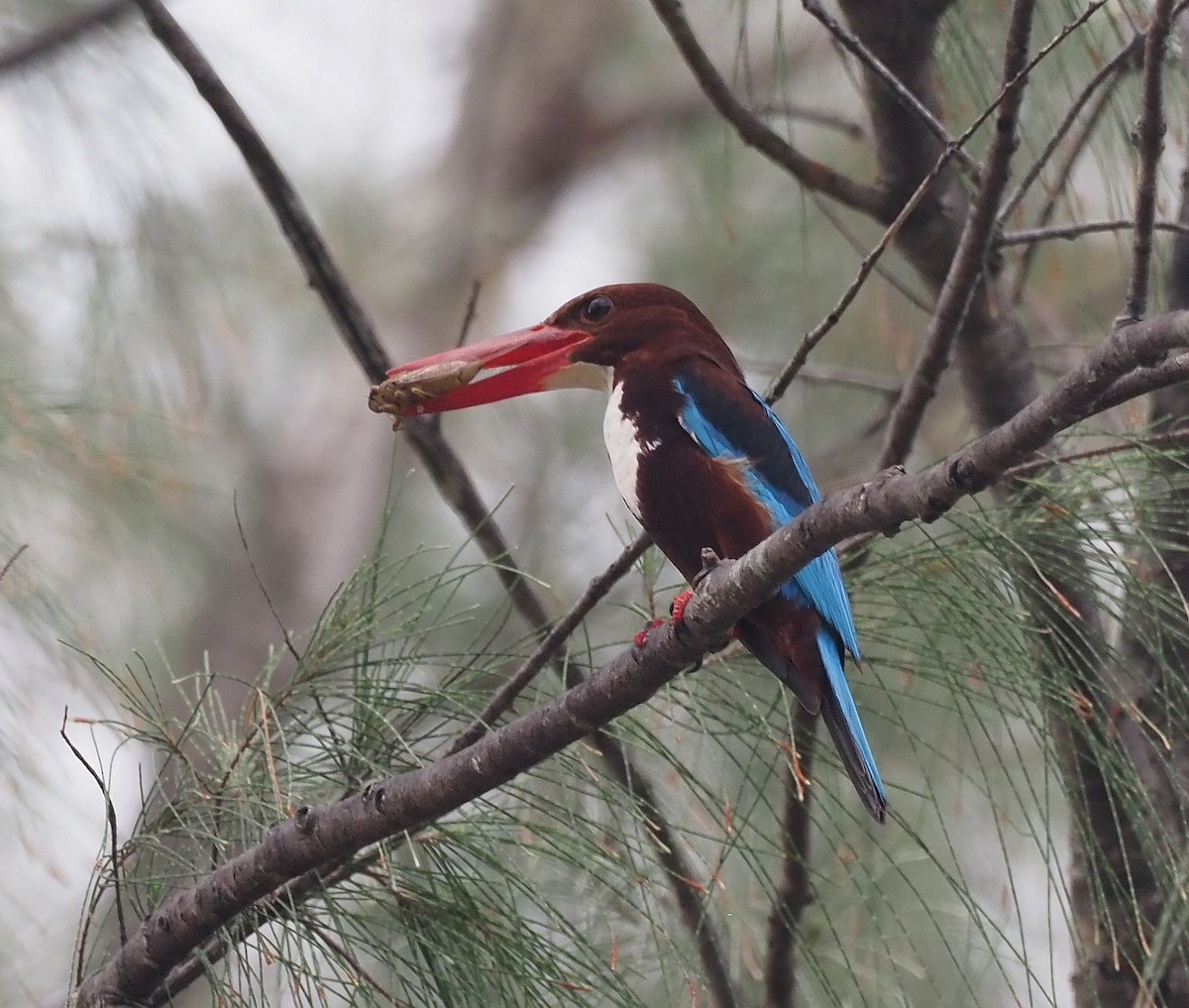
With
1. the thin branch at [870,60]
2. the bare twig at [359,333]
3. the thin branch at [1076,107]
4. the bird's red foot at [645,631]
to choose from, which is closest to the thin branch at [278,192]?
the bare twig at [359,333]

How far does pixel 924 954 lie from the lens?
2643 millimetres

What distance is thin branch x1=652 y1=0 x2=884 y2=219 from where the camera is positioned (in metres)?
1.48

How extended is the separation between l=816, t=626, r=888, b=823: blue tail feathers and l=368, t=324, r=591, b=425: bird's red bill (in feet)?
1.58

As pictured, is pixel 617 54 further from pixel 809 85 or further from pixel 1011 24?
pixel 1011 24

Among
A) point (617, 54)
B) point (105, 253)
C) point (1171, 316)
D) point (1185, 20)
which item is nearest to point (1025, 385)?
point (1185, 20)

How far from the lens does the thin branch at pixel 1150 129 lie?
3.16 ft

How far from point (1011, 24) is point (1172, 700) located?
2.46ft

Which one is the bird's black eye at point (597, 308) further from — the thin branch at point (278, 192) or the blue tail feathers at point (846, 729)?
the blue tail feathers at point (846, 729)

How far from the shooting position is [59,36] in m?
2.04

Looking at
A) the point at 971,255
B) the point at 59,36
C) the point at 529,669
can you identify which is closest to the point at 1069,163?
the point at 971,255

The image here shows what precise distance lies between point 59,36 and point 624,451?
3.65 ft

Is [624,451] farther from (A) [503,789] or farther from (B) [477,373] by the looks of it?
Result: (A) [503,789]

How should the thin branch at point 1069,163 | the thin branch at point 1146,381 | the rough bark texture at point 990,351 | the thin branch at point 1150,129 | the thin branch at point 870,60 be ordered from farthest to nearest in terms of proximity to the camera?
1. the thin branch at point 1069,163
2. the rough bark texture at point 990,351
3. the thin branch at point 870,60
4. the thin branch at point 1150,129
5. the thin branch at point 1146,381

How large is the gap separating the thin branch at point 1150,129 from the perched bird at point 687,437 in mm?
472
